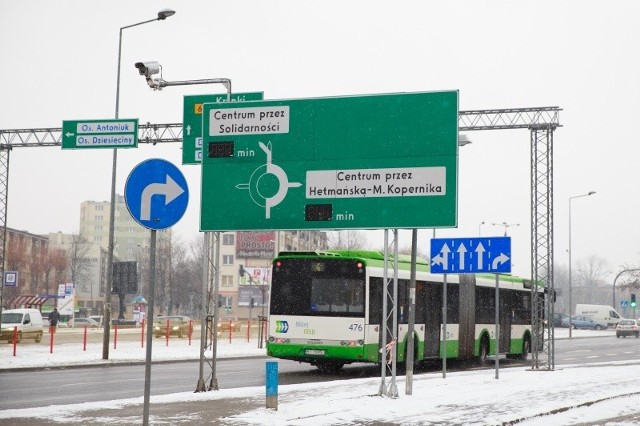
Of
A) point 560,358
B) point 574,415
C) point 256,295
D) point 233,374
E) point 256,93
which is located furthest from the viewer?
point 256,295

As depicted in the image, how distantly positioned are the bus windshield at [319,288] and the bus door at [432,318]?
4.08 metres

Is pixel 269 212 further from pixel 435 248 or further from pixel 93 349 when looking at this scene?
pixel 93 349

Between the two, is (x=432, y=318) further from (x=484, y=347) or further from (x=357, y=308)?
(x=484, y=347)

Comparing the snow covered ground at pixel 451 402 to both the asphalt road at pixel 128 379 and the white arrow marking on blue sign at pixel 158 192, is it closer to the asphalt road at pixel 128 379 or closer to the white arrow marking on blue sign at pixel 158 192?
the asphalt road at pixel 128 379

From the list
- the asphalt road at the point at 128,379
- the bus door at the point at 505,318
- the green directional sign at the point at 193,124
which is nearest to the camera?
the asphalt road at the point at 128,379

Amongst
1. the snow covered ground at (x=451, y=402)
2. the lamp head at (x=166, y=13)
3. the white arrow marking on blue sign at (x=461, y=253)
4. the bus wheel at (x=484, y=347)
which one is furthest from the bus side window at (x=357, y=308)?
the lamp head at (x=166, y=13)

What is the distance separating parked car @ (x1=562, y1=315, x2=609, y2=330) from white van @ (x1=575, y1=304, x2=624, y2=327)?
1.23 m

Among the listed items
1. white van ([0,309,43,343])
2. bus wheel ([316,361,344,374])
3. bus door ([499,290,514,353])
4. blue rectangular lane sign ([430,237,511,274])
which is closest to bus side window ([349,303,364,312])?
A: bus wheel ([316,361,344,374])

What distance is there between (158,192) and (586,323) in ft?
302

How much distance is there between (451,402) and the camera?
1686 cm

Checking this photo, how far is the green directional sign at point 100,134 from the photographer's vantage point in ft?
86.2

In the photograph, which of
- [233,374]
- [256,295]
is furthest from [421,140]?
[256,295]

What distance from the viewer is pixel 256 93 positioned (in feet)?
68.1

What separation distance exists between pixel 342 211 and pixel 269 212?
4.48 feet
